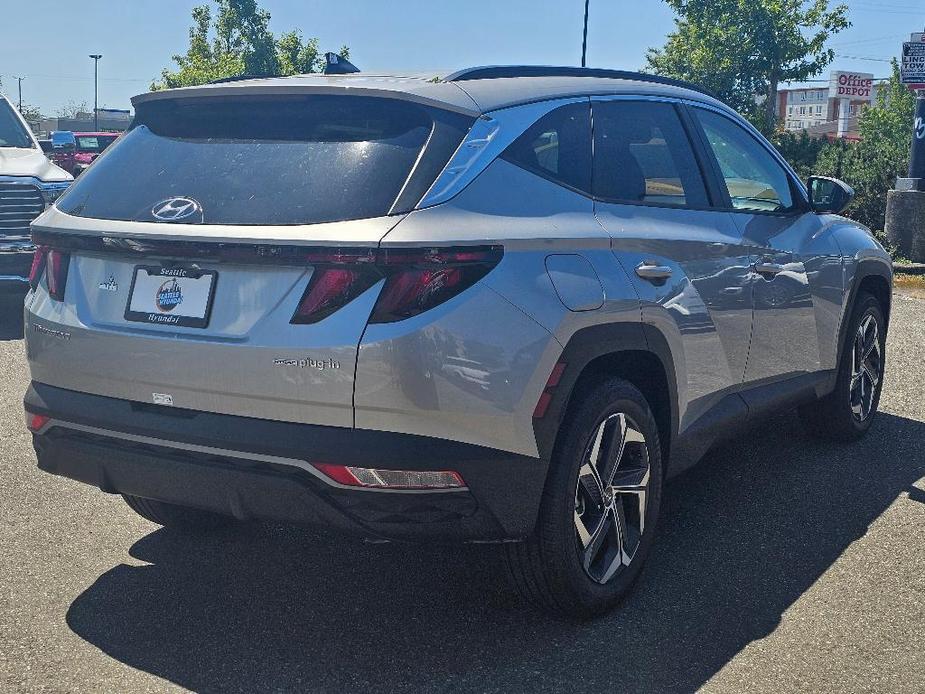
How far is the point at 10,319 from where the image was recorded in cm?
1055

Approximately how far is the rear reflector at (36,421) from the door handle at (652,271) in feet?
6.41

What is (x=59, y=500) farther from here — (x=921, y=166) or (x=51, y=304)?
(x=921, y=166)

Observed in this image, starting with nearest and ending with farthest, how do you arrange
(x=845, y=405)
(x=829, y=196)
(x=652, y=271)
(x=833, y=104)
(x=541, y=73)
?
(x=652, y=271) → (x=541, y=73) → (x=829, y=196) → (x=845, y=405) → (x=833, y=104)

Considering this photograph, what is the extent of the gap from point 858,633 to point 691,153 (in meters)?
1.94

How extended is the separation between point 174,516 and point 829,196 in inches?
130

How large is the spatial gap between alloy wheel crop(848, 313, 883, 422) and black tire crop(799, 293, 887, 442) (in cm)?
1

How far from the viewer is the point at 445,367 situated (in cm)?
314

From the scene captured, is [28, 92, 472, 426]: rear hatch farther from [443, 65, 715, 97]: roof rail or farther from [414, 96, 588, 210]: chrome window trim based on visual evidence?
[443, 65, 715, 97]: roof rail

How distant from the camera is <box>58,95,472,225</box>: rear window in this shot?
3.26 meters

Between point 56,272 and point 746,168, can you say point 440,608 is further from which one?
point 746,168

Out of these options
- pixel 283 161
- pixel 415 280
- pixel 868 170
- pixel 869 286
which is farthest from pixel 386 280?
pixel 868 170

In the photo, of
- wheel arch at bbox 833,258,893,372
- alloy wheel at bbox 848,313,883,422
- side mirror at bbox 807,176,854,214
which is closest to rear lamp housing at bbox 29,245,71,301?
side mirror at bbox 807,176,854,214

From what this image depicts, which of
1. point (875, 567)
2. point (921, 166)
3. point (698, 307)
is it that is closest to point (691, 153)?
point (698, 307)

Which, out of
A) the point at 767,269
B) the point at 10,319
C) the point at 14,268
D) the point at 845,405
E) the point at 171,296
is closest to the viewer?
the point at 171,296
